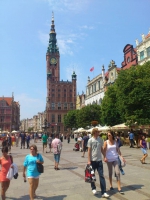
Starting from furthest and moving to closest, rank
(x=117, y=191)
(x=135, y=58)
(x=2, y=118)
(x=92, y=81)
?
(x=2, y=118) → (x=92, y=81) → (x=135, y=58) → (x=117, y=191)

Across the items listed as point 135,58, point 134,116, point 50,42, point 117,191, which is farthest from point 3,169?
point 50,42

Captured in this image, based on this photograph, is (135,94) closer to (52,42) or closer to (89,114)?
(89,114)

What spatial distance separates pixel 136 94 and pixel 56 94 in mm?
82169

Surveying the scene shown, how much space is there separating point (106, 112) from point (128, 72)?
9837 mm

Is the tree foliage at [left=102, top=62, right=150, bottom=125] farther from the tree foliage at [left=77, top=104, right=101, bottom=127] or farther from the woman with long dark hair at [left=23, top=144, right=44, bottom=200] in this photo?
the tree foliage at [left=77, top=104, right=101, bottom=127]

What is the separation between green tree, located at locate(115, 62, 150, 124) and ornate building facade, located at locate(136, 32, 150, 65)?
413 inches

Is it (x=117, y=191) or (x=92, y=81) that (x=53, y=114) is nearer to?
(x=92, y=81)

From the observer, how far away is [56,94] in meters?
106

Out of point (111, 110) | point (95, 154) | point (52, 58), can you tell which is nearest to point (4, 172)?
point (95, 154)

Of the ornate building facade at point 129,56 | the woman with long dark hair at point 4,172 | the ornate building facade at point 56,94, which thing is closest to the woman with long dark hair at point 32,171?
the woman with long dark hair at point 4,172

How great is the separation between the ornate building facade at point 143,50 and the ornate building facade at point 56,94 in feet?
223

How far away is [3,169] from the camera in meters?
5.83

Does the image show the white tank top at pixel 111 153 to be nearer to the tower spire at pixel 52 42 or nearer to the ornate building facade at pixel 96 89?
the ornate building facade at pixel 96 89

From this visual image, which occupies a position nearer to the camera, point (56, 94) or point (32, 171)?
point (32, 171)
